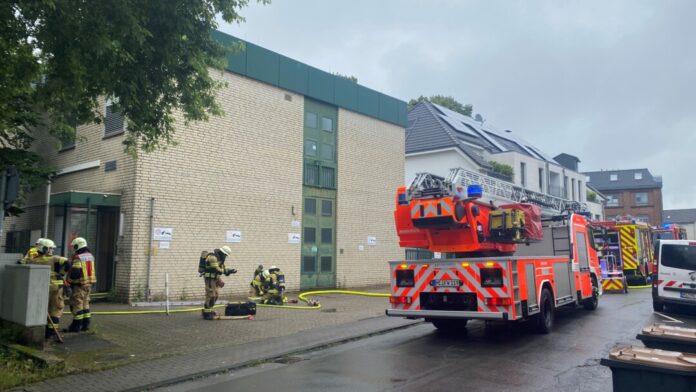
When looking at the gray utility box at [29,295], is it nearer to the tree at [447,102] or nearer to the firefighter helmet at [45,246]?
the firefighter helmet at [45,246]

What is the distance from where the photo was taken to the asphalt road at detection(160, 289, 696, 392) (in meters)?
6.78

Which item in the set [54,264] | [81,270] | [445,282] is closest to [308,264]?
[445,282]

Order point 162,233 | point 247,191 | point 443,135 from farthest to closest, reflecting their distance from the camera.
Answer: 1. point 443,135
2. point 247,191
3. point 162,233

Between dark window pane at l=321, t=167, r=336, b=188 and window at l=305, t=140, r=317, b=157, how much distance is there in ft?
2.28

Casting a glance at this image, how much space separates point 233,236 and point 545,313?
9.28 m

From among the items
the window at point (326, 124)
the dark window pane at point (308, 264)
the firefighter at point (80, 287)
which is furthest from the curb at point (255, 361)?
the window at point (326, 124)

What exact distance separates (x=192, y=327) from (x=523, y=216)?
7177mm

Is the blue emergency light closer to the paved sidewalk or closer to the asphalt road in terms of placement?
the asphalt road

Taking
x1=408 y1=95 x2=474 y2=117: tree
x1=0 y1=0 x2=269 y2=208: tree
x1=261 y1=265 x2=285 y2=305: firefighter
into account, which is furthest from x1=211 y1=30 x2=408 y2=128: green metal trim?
x1=408 y1=95 x2=474 y2=117: tree

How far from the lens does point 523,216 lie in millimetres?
11172

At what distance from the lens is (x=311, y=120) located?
764 inches

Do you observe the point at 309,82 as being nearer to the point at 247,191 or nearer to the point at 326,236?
the point at 247,191

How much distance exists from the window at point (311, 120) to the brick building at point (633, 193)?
5905 centimetres

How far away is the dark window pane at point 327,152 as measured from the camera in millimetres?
19781
